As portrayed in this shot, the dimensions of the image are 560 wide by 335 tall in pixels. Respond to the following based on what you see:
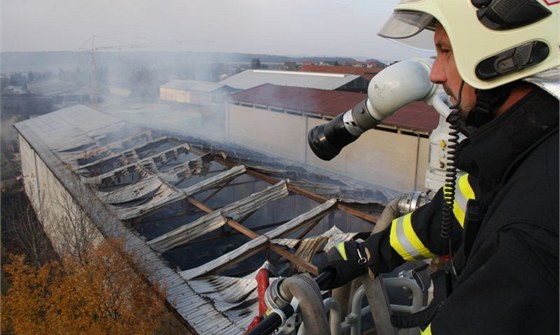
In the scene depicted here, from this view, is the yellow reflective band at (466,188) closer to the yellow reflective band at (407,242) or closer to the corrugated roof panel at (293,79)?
the yellow reflective band at (407,242)

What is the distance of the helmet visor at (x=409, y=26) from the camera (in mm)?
1630

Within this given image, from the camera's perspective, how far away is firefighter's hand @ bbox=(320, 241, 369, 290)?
2004mm

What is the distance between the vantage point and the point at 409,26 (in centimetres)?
176

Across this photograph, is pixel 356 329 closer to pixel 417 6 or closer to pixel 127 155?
pixel 417 6

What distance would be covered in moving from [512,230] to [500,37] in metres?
0.62

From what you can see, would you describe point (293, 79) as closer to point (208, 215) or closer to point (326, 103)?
point (326, 103)

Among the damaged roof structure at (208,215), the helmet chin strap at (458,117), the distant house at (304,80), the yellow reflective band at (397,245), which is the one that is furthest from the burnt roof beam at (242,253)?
the distant house at (304,80)

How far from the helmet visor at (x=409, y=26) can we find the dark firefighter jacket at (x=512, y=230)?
0.58 m

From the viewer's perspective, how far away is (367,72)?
31.8 m

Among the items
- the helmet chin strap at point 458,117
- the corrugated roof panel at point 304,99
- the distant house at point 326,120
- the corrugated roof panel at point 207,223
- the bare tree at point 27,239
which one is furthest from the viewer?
the corrugated roof panel at point 304,99

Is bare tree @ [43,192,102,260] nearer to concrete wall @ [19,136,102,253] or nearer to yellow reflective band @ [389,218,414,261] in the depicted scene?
concrete wall @ [19,136,102,253]

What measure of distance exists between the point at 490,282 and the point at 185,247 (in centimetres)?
602

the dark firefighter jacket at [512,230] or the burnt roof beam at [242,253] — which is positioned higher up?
the dark firefighter jacket at [512,230]

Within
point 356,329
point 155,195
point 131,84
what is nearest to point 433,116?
point 155,195
